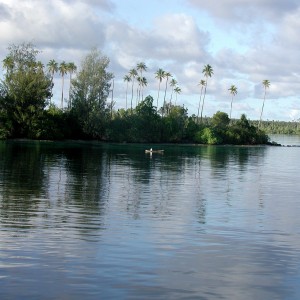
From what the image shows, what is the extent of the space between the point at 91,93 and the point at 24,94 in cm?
1648

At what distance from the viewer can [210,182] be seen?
1661 inches

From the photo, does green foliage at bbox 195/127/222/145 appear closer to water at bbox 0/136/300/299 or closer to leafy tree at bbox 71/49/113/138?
leafy tree at bbox 71/49/113/138

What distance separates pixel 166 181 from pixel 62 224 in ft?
71.5

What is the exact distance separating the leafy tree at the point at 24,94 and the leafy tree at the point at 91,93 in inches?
312

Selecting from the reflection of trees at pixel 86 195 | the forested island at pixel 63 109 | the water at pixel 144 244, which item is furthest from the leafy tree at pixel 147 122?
the water at pixel 144 244

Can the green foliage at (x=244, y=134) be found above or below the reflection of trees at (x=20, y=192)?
above

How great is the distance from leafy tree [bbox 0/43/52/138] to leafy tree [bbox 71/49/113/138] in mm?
7919

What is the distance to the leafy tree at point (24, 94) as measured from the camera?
120938 mm

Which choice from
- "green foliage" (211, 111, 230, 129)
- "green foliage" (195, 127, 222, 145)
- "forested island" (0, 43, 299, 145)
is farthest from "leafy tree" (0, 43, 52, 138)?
"green foliage" (211, 111, 230, 129)

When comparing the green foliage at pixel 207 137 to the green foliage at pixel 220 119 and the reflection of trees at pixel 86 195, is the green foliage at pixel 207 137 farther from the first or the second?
the reflection of trees at pixel 86 195

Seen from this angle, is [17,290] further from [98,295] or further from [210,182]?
[210,182]

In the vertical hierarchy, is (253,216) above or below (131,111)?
below

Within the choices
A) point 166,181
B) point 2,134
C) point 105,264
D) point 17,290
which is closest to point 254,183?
point 166,181

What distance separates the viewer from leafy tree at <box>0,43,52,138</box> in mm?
120938
